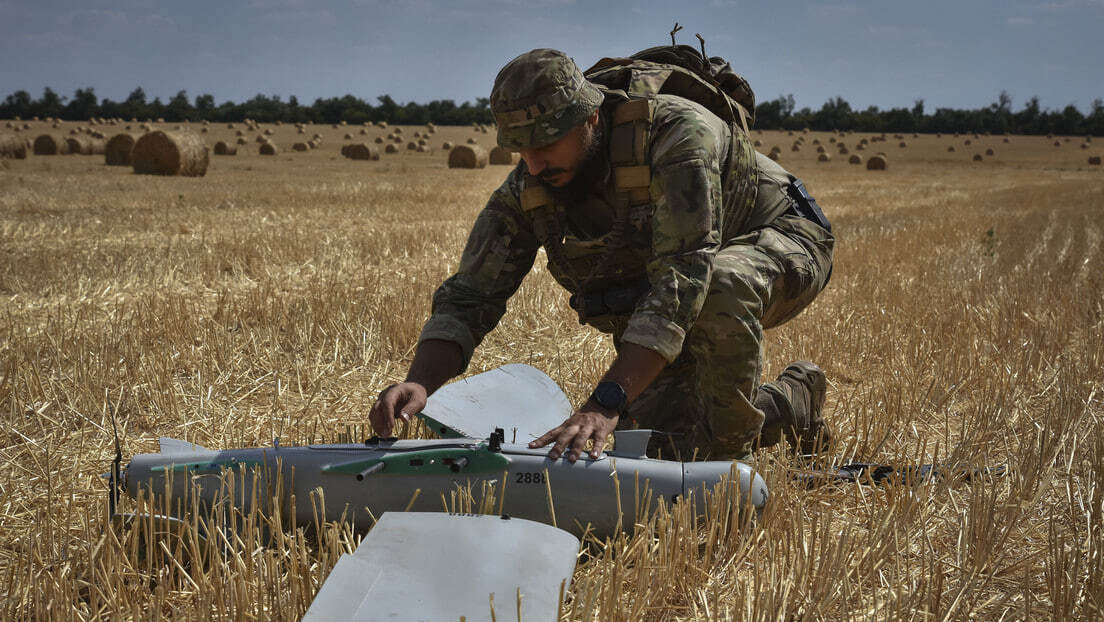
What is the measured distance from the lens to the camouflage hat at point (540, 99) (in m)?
2.70

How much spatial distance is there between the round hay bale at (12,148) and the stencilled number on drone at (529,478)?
2522 centimetres

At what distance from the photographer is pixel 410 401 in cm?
263

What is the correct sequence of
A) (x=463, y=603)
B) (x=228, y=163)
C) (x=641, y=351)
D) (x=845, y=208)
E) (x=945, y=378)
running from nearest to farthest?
1. (x=463, y=603)
2. (x=641, y=351)
3. (x=945, y=378)
4. (x=845, y=208)
5. (x=228, y=163)

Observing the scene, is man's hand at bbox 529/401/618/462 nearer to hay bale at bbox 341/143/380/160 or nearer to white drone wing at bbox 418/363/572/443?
white drone wing at bbox 418/363/572/443

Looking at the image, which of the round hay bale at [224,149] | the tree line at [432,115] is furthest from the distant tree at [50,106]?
the round hay bale at [224,149]

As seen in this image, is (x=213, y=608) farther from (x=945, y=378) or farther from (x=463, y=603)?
(x=945, y=378)

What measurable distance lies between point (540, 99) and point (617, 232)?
0.56 metres

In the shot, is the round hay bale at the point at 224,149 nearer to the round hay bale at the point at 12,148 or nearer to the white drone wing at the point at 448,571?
the round hay bale at the point at 12,148

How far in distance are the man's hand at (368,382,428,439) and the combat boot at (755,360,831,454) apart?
1.31m

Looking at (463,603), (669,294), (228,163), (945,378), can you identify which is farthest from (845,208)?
(228,163)

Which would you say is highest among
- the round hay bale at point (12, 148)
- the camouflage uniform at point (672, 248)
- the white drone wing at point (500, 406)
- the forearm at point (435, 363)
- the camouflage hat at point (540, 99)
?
the round hay bale at point (12, 148)

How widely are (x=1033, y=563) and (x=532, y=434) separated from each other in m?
1.43

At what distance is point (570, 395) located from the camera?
3916mm

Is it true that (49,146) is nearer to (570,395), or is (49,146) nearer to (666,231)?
(570,395)
